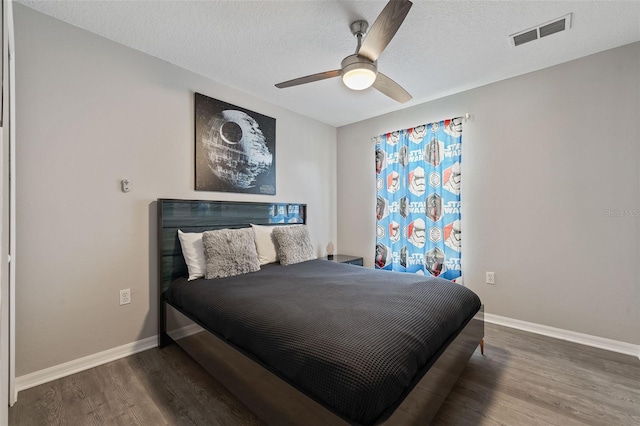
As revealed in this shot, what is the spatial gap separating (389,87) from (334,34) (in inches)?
23.3

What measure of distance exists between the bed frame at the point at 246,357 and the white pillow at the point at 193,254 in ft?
0.36

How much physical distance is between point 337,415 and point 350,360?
21 centimetres

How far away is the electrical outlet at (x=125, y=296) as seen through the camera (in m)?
2.25

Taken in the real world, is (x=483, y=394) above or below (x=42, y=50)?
below

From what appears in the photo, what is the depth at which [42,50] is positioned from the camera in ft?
6.35

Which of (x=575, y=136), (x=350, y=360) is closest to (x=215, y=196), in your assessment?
(x=350, y=360)

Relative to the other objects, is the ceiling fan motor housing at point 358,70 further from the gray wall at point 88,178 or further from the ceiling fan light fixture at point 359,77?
the gray wall at point 88,178

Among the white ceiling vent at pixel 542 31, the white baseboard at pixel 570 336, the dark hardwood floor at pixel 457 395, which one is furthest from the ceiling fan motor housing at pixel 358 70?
the white baseboard at pixel 570 336

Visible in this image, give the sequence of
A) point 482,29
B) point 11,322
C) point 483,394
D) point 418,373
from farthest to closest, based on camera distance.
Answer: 1. point 482,29
2. point 483,394
3. point 11,322
4. point 418,373

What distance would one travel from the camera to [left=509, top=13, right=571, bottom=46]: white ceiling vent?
2.00m

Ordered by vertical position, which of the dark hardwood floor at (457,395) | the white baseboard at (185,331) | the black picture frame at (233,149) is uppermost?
the black picture frame at (233,149)

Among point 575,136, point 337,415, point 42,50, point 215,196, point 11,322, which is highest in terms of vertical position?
point 42,50

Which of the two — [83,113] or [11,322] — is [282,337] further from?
[83,113]

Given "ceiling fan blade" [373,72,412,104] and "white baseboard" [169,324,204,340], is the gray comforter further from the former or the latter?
"ceiling fan blade" [373,72,412,104]
